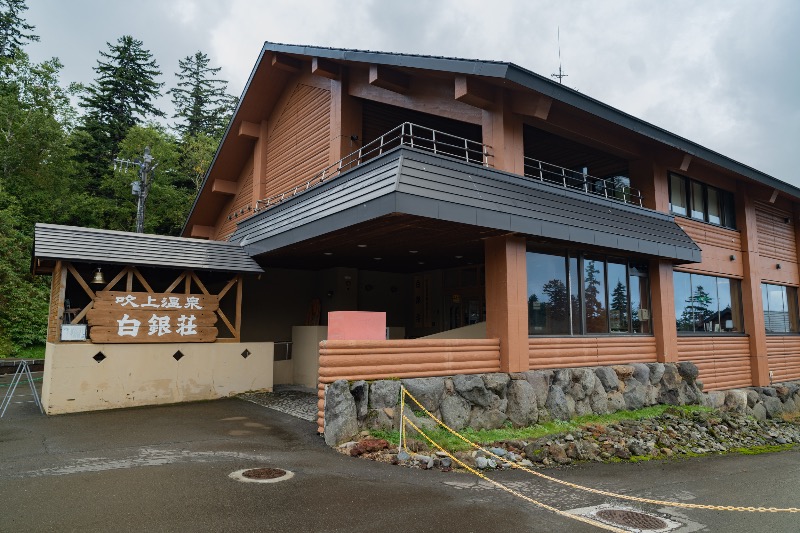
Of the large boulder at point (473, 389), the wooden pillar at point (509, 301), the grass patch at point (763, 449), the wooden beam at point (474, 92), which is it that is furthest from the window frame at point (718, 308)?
the wooden beam at point (474, 92)

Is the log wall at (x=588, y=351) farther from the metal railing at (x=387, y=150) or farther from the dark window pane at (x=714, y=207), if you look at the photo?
the dark window pane at (x=714, y=207)

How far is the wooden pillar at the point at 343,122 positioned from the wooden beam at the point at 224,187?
27.0ft

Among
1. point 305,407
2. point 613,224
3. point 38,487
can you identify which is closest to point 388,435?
point 305,407

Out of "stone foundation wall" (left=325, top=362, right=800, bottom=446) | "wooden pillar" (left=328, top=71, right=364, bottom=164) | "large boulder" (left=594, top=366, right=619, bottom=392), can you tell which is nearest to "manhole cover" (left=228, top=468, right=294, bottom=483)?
"stone foundation wall" (left=325, top=362, right=800, bottom=446)

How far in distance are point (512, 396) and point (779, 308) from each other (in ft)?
45.4

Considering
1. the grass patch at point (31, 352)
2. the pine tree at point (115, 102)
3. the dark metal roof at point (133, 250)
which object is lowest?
the grass patch at point (31, 352)

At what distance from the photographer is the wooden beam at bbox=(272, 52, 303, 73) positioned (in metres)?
15.3

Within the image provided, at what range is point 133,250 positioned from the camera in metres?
12.1

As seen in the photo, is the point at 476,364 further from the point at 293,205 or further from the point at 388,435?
the point at 293,205

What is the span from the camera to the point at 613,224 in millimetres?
12008

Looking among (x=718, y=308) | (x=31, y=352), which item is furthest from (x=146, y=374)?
(x=718, y=308)

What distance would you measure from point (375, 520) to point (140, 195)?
58.5ft

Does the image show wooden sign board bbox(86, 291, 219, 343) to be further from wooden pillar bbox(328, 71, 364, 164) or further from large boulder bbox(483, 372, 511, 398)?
large boulder bbox(483, 372, 511, 398)

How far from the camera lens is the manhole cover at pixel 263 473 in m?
6.57
